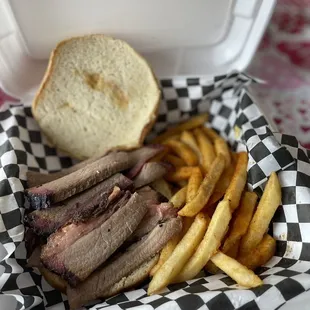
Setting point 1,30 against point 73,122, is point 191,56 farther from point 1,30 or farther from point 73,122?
point 1,30

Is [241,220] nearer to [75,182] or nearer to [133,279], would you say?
[133,279]

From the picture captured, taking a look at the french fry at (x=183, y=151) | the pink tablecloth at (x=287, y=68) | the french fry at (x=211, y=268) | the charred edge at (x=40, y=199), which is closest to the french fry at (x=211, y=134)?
the french fry at (x=183, y=151)

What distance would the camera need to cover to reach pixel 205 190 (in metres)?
1.72

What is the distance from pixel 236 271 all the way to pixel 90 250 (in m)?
0.45

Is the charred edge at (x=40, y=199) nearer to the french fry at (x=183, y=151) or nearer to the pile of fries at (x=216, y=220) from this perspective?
the pile of fries at (x=216, y=220)

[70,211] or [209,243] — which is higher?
[70,211]

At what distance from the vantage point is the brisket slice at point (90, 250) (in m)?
1.59

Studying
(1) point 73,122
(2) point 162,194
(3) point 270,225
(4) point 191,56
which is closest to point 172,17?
(4) point 191,56

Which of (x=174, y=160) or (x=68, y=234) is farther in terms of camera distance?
(x=174, y=160)

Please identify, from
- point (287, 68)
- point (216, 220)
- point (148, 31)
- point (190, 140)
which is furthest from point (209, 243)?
point (287, 68)

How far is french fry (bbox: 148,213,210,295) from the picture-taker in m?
1.57

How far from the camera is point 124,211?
5.42ft

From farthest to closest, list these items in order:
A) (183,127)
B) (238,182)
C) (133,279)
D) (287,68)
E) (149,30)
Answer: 1. (287,68)
2. (183,127)
3. (149,30)
4. (238,182)
5. (133,279)

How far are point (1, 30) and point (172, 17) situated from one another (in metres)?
0.64
